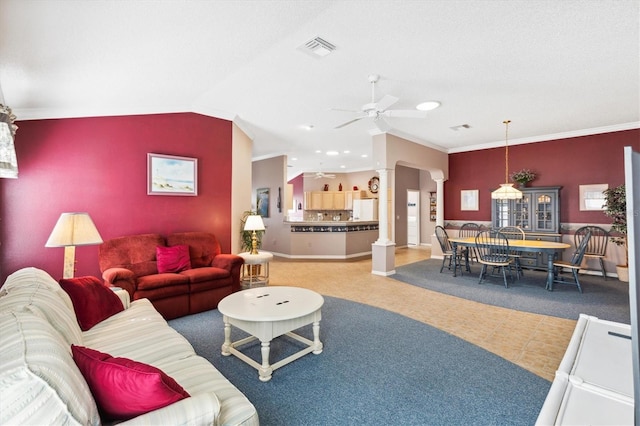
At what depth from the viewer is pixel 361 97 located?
4020 mm

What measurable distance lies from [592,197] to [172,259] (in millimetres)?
7378

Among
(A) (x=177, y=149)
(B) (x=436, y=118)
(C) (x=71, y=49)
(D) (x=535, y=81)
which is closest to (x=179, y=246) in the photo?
(A) (x=177, y=149)

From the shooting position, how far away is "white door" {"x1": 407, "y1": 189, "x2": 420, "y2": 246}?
1013 centimetres

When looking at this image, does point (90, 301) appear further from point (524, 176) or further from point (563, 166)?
point (563, 166)

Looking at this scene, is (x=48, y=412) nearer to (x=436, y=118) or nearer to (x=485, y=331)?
(x=485, y=331)

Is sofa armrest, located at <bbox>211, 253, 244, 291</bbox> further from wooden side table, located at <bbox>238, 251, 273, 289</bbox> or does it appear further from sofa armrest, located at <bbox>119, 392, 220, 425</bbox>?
sofa armrest, located at <bbox>119, 392, 220, 425</bbox>

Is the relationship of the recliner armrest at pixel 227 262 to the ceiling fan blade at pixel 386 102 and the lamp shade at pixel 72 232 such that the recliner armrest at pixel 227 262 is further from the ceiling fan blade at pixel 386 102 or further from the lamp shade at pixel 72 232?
the ceiling fan blade at pixel 386 102

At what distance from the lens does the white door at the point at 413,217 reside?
33.2 feet

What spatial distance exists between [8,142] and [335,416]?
108 inches

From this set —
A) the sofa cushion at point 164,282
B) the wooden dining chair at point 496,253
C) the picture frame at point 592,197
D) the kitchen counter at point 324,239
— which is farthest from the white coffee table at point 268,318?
the picture frame at point 592,197

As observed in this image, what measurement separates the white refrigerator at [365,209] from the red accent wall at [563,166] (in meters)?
3.04

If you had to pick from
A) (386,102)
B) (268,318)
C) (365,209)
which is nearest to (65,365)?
(268,318)

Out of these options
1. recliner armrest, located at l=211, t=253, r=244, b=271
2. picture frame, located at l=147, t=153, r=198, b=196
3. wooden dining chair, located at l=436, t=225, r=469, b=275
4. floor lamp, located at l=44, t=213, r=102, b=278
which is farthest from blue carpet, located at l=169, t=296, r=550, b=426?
wooden dining chair, located at l=436, t=225, r=469, b=275

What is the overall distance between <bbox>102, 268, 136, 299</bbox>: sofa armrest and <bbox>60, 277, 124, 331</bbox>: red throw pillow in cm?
57
